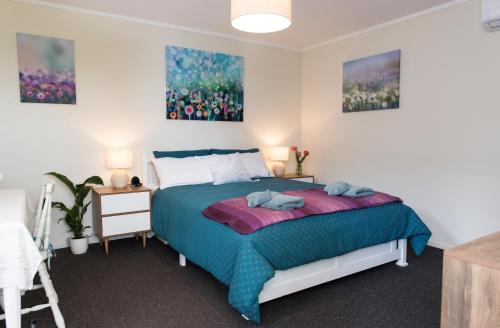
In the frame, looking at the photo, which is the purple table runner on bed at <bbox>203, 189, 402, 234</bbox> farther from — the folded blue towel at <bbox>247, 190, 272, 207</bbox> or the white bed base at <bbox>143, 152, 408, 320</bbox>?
the white bed base at <bbox>143, 152, 408, 320</bbox>

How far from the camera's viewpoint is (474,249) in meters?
1.20

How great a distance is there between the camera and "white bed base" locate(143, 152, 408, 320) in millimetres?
2344

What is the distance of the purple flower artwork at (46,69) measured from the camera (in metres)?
3.33

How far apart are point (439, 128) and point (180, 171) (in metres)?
2.73

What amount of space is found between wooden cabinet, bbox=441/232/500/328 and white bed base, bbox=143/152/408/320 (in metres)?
1.28

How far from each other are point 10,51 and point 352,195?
11.1ft

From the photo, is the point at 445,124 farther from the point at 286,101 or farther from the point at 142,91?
the point at 142,91

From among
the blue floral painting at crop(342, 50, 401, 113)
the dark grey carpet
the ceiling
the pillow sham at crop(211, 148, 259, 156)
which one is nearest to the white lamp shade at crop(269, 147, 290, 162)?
the pillow sham at crop(211, 148, 259, 156)

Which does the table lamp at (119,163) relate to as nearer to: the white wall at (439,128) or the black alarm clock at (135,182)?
the black alarm clock at (135,182)

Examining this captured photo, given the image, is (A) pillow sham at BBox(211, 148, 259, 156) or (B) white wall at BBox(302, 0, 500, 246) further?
(A) pillow sham at BBox(211, 148, 259, 156)

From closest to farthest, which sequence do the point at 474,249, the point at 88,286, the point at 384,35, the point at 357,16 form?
the point at 474,249 → the point at 88,286 → the point at 357,16 → the point at 384,35

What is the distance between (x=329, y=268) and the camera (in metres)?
2.63

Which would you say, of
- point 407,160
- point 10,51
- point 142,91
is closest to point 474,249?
point 407,160

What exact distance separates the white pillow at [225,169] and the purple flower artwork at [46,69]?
5.10 feet
